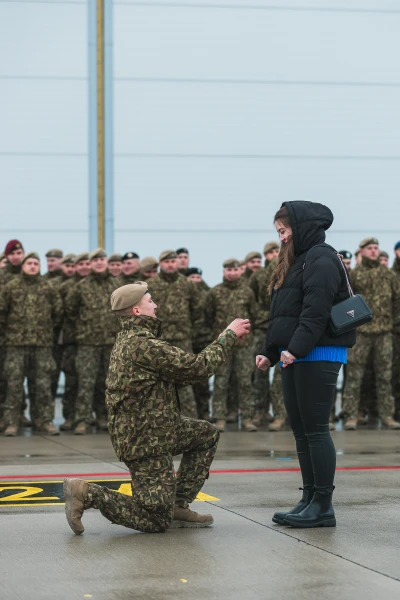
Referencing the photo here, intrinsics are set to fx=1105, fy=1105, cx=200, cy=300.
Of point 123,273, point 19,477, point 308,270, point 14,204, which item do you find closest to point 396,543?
point 308,270

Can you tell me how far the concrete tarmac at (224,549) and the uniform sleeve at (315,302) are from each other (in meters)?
1.09

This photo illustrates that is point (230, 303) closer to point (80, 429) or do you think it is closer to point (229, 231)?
point (80, 429)

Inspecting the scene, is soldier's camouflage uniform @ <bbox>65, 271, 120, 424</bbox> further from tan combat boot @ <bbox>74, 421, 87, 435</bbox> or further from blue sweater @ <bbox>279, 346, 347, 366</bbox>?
blue sweater @ <bbox>279, 346, 347, 366</bbox>

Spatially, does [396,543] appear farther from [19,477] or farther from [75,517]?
[19,477]

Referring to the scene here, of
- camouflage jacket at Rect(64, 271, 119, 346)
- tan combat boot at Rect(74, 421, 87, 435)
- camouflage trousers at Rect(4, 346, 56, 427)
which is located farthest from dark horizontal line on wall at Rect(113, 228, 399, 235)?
tan combat boot at Rect(74, 421, 87, 435)

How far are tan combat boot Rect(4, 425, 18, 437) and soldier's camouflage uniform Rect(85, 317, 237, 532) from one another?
6514 millimetres

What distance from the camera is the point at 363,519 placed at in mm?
6777

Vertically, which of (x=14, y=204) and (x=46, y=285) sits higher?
(x=14, y=204)

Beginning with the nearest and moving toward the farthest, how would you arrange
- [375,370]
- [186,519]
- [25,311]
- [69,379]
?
[186,519], [25,311], [375,370], [69,379]

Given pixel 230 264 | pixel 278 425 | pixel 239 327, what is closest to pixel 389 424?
pixel 278 425

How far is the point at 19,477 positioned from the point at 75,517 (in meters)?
2.86

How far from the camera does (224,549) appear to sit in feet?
19.3

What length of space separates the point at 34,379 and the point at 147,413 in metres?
7.05

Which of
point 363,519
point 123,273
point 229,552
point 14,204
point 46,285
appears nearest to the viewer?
point 229,552
